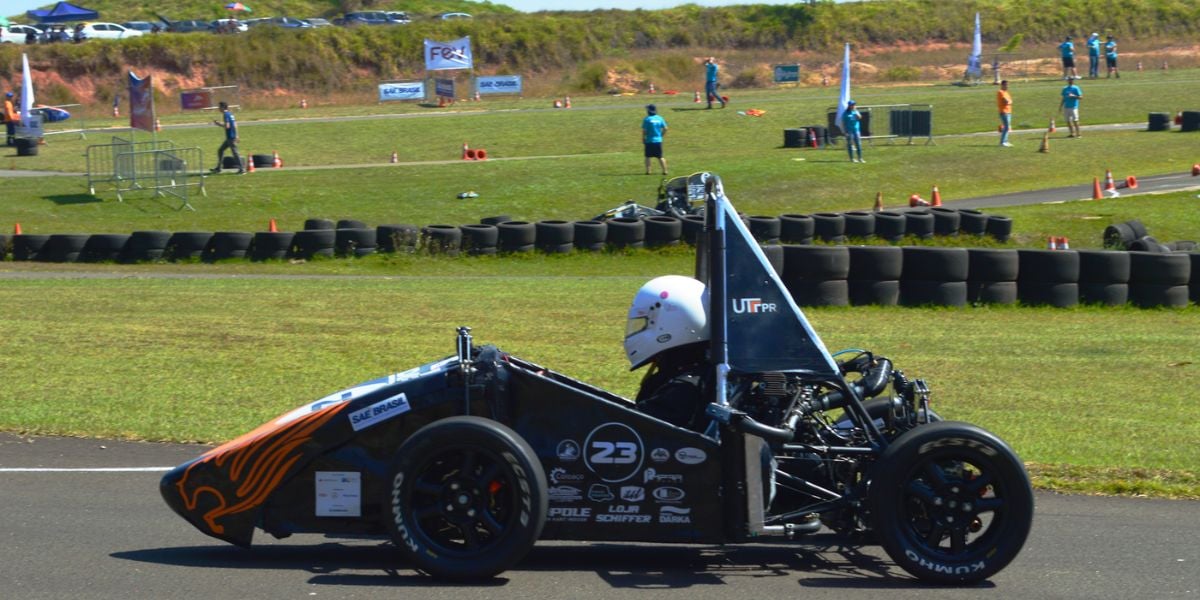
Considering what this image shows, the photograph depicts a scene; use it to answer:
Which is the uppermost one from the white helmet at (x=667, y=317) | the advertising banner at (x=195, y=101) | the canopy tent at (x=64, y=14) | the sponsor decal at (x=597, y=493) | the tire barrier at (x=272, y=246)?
the canopy tent at (x=64, y=14)

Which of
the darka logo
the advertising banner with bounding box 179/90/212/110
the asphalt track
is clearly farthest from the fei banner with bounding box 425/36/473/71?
the darka logo

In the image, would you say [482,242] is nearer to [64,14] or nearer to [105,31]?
[105,31]

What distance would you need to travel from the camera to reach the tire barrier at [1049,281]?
669 inches

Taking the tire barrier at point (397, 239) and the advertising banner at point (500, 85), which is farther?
the advertising banner at point (500, 85)

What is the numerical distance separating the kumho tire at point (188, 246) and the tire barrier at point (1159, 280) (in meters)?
15.4

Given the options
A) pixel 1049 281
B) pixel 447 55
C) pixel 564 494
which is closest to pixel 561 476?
pixel 564 494

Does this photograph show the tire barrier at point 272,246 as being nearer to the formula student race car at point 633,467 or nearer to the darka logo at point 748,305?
the formula student race car at point 633,467

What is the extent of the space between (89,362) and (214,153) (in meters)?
24.9

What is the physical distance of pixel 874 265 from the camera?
1695cm

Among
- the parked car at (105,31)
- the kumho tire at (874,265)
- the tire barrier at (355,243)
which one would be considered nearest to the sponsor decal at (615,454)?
the kumho tire at (874,265)

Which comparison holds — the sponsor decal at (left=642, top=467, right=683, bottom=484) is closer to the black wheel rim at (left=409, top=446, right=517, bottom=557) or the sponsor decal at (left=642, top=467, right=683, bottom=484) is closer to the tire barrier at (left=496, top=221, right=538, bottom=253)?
the black wheel rim at (left=409, top=446, right=517, bottom=557)

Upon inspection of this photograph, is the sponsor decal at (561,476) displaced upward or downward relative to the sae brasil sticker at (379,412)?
downward

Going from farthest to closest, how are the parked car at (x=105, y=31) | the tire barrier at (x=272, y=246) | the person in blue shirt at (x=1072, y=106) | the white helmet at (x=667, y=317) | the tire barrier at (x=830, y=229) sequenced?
the parked car at (x=105, y=31) → the person in blue shirt at (x=1072, y=106) → the tire barrier at (x=272, y=246) → the tire barrier at (x=830, y=229) → the white helmet at (x=667, y=317)

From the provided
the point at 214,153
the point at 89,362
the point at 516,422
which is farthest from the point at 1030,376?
the point at 214,153
